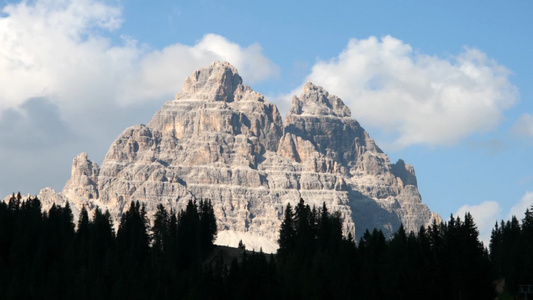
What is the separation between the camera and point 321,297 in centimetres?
17712

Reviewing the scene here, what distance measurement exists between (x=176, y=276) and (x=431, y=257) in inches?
1846

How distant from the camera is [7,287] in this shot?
19100 cm

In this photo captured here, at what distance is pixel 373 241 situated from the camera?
7598 inches

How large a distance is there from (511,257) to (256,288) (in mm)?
42674

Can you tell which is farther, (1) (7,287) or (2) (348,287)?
(1) (7,287)

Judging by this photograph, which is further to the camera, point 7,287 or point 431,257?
point 7,287

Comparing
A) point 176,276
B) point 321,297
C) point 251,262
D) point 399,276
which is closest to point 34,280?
point 176,276

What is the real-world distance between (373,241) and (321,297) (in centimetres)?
2010

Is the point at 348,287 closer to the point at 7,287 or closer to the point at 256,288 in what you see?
the point at 256,288

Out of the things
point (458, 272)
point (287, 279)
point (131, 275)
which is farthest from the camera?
point (131, 275)

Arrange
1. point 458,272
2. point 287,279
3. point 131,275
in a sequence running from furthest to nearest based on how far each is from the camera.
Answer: point 131,275
point 287,279
point 458,272

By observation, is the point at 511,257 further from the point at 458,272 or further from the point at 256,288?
the point at 256,288

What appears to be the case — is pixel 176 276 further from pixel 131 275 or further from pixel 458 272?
pixel 458 272

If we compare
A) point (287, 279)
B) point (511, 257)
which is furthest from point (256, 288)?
point (511, 257)
